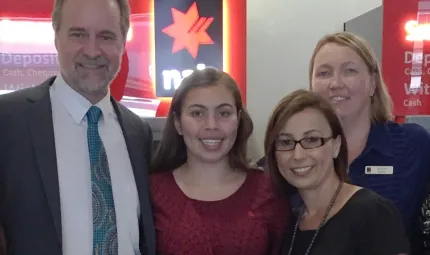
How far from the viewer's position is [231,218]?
1941 millimetres

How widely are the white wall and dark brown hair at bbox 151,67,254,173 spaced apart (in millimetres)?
2203

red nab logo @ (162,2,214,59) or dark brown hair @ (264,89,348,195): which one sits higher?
red nab logo @ (162,2,214,59)

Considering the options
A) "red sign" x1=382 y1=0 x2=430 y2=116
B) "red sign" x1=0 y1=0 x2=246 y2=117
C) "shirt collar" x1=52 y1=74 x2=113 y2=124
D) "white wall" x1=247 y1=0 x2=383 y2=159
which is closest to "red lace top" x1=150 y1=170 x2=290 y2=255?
"shirt collar" x1=52 y1=74 x2=113 y2=124

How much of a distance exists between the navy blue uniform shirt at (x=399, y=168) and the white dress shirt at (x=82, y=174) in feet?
3.02

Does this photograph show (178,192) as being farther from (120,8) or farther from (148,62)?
(148,62)

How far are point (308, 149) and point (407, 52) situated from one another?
1866mm

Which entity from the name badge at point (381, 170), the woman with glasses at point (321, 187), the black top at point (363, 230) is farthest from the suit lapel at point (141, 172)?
the name badge at point (381, 170)

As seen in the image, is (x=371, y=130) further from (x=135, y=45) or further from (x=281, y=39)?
(x=281, y=39)

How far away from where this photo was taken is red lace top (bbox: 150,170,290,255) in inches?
74.4

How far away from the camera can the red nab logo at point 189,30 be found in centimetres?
379

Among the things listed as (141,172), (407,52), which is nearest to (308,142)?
(141,172)

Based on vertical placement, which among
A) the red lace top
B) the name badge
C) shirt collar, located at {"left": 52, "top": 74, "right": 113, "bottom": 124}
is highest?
shirt collar, located at {"left": 52, "top": 74, "right": 113, "bottom": 124}

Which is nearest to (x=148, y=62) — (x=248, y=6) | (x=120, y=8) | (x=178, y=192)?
(x=248, y=6)

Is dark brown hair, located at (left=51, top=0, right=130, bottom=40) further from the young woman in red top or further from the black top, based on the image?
the black top
